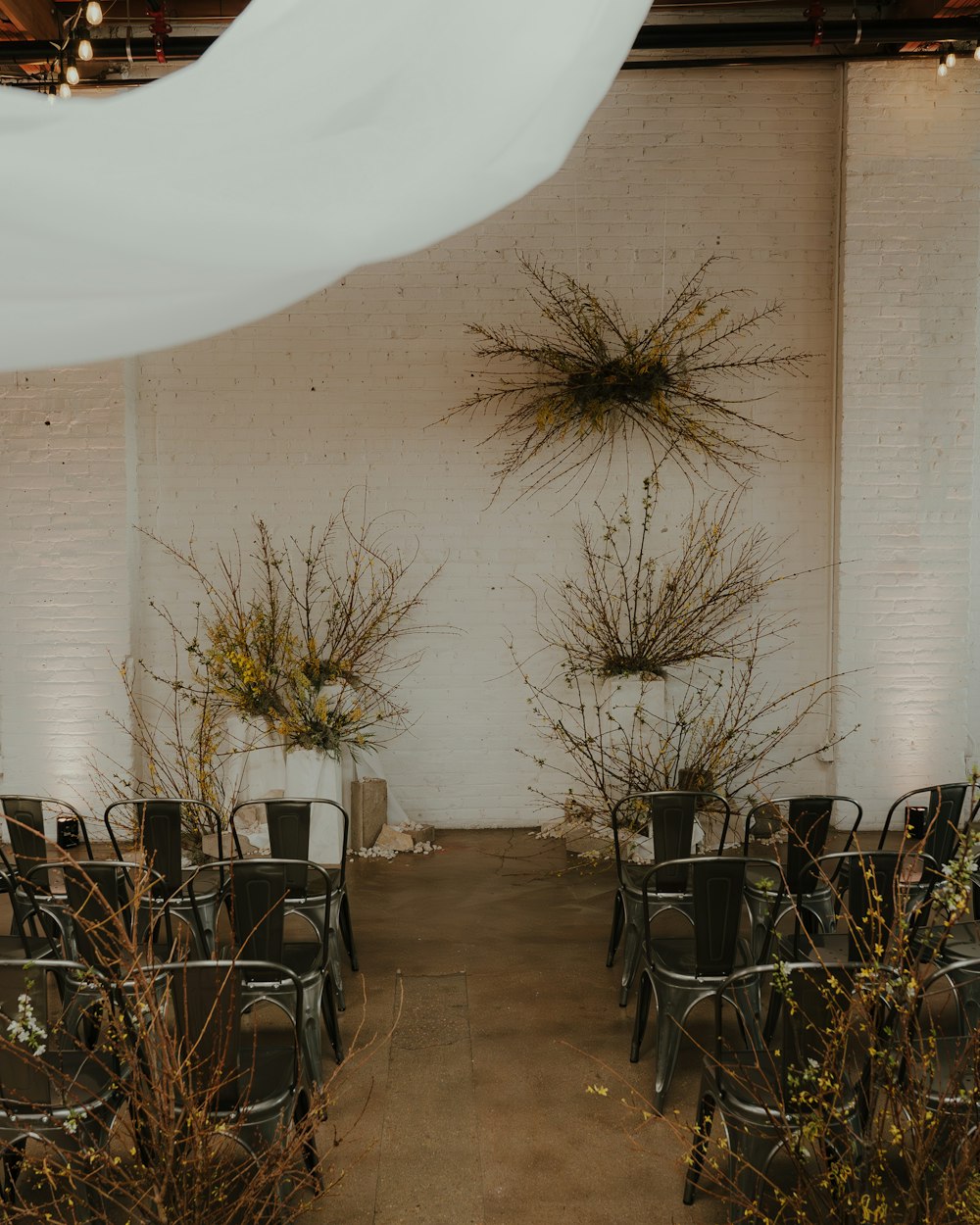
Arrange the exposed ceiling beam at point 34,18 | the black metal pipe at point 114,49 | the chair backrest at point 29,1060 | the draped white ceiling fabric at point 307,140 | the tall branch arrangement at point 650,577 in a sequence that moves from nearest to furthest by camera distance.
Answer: the draped white ceiling fabric at point 307,140
the chair backrest at point 29,1060
the exposed ceiling beam at point 34,18
the black metal pipe at point 114,49
the tall branch arrangement at point 650,577

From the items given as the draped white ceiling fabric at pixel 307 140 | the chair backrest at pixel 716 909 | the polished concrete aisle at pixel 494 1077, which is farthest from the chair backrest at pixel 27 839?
the draped white ceiling fabric at pixel 307 140

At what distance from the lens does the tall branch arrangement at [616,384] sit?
7.18 metres

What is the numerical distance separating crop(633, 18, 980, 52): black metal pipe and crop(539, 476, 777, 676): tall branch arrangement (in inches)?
102

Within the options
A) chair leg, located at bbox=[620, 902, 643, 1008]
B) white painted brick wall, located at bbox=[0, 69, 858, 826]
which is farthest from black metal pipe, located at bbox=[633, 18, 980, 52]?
chair leg, located at bbox=[620, 902, 643, 1008]

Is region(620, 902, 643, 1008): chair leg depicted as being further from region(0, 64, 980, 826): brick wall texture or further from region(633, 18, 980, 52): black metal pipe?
region(633, 18, 980, 52): black metal pipe

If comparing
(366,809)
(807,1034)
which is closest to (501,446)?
(366,809)

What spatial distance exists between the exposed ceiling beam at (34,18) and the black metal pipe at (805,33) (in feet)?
11.1

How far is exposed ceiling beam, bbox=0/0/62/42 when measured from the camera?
20.2 feet

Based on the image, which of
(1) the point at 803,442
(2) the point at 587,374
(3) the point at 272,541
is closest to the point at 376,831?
(3) the point at 272,541

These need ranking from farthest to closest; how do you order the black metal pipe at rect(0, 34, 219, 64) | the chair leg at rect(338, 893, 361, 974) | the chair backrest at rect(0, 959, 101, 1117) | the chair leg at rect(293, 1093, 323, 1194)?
the black metal pipe at rect(0, 34, 219, 64)
the chair leg at rect(338, 893, 361, 974)
the chair backrest at rect(0, 959, 101, 1117)
the chair leg at rect(293, 1093, 323, 1194)

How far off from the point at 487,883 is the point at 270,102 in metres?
5.49

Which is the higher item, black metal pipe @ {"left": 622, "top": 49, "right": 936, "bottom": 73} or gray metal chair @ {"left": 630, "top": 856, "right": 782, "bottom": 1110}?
black metal pipe @ {"left": 622, "top": 49, "right": 936, "bottom": 73}

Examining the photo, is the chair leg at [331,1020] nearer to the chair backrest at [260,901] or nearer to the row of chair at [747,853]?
the chair backrest at [260,901]

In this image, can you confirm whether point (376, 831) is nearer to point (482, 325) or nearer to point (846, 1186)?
point (482, 325)
